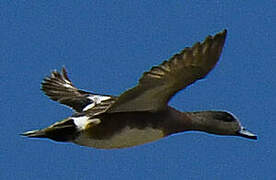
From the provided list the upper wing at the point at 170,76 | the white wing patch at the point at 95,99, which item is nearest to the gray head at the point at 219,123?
the upper wing at the point at 170,76

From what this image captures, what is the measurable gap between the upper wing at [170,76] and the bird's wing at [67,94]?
3.17ft

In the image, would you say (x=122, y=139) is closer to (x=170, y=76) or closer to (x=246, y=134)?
(x=170, y=76)

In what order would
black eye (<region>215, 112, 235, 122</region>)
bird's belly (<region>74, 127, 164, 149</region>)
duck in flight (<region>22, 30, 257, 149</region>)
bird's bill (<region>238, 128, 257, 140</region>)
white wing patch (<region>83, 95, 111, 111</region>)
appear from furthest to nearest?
white wing patch (<region>83, 95, 111, 111</region>), bird's bill (<region>238, 128, 257, 140</region>), black eye (<region>215, 112, 235, 122</region>), bird's belly (<region>74, 127, 164, 149</region>), duck in flight (<region>22, 30, 257, 149</region>)

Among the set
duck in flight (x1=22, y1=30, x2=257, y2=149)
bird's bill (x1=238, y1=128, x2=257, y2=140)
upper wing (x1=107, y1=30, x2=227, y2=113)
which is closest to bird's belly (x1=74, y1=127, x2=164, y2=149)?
duck in flight (x1=22, y1=30, x2=257, y2=149)

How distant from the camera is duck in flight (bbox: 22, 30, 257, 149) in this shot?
6441mm

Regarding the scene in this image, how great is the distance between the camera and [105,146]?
7.38m

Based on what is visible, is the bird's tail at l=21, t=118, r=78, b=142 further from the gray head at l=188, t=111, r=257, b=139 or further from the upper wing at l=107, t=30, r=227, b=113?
the gray head at l=188, t=111, r=257, b=139

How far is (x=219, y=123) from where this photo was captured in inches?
313

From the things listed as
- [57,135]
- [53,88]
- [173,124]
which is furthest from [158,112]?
[53,88]

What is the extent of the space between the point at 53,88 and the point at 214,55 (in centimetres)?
338

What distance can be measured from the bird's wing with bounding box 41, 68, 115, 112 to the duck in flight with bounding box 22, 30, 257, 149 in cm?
43

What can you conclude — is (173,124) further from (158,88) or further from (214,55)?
(214,55)

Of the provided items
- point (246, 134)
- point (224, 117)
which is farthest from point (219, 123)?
point (246, 134)

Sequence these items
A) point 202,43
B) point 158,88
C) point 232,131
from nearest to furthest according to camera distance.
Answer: point 202,43
point 158,88
point 232,131
